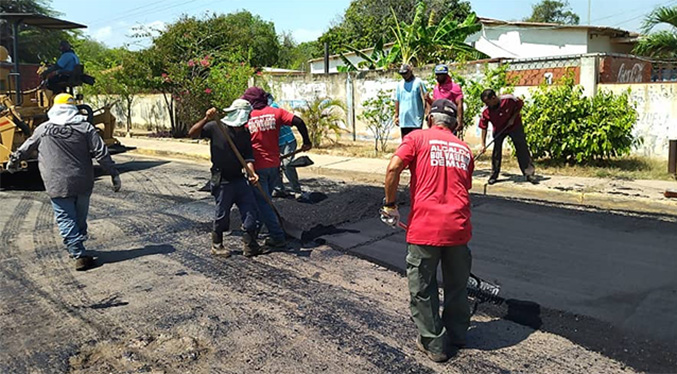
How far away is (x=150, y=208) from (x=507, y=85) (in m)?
6.58

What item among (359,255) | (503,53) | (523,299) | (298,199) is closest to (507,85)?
(298,199)

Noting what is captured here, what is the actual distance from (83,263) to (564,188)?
641 centimetres

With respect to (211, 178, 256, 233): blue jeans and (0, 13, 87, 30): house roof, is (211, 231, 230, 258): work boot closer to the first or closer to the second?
(211, 178, 256, 233): blue jeans

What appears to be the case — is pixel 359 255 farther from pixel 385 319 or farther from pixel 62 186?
pixel 62 186

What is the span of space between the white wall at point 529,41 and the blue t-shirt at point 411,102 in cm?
1488

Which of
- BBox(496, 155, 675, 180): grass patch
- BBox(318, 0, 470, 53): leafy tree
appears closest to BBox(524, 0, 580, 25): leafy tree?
BBox(318, 0, 470, 53): leafy tree

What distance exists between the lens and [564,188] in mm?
8336

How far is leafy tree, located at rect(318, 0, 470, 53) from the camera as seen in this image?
31.7 metres

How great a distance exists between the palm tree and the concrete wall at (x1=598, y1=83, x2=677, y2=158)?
4.07 m

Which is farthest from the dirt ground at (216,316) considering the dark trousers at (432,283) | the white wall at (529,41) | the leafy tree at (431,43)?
the white wall at (529,41)

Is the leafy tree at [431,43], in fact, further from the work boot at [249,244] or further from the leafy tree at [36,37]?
the leafy tree at [36,37]

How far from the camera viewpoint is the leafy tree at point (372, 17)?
31672 mm

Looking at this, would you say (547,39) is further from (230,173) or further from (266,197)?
(230,173)

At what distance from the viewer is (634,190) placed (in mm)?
8078
